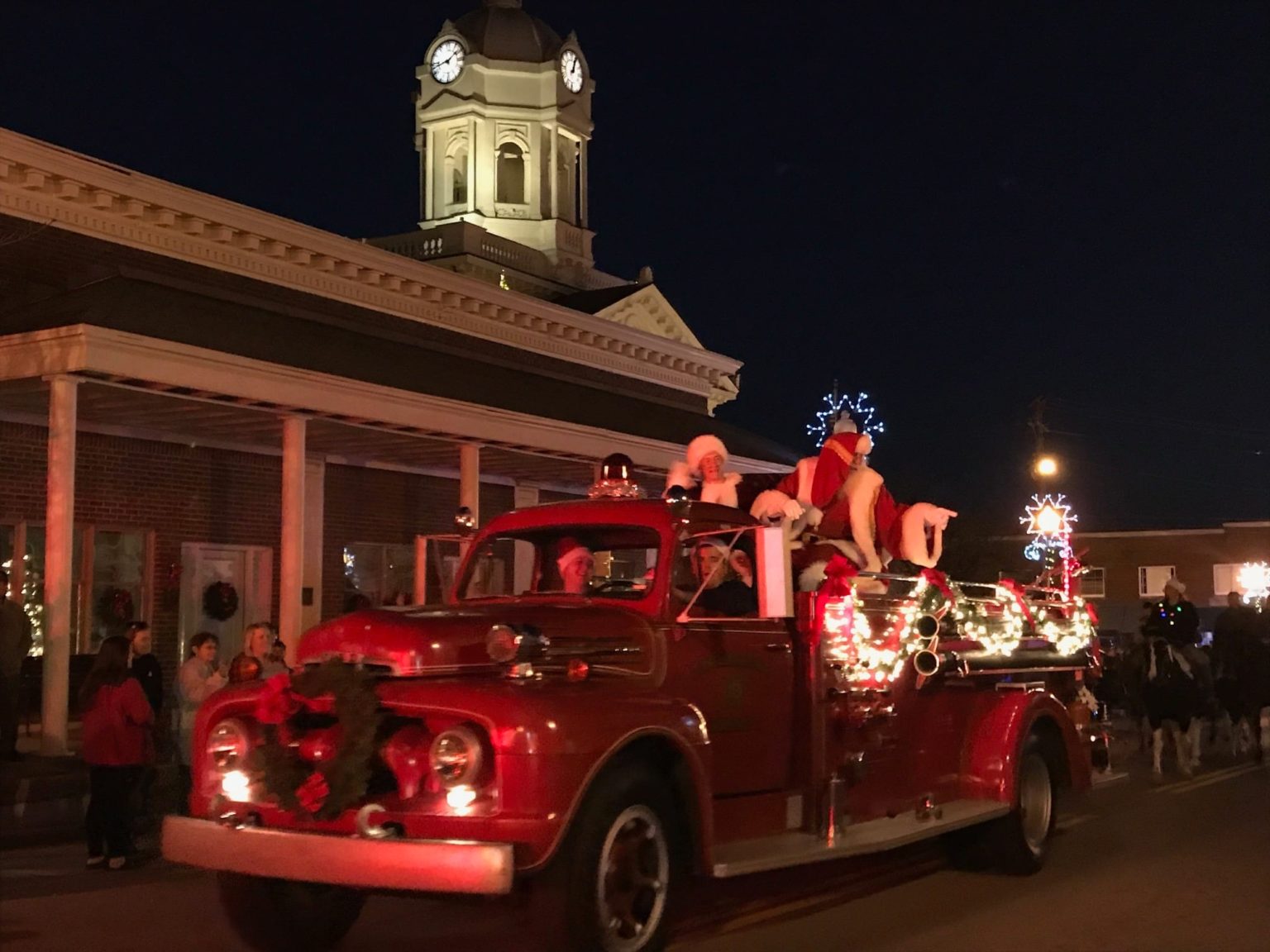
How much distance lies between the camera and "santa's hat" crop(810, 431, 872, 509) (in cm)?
939

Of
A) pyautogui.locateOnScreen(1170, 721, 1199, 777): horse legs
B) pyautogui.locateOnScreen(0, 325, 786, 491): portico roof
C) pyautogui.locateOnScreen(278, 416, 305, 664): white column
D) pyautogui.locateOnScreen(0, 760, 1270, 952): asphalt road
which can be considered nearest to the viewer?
pyautogui.locateOnScreen(0, 760, 1270, 952): asphalt road

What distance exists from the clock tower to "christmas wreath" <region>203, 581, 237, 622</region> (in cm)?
1939

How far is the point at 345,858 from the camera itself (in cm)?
606

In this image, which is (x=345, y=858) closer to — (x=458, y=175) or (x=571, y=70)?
(x=458, y=175)

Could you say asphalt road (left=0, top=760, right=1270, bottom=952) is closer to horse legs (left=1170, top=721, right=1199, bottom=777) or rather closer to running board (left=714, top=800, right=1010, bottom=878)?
running board (left=714, top=800, right=1010, bottom=878)

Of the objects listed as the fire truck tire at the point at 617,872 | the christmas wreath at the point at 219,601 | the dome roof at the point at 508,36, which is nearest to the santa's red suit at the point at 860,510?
the fire truck tire at the point at 617,872

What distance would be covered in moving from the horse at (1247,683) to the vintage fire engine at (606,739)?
9.14 meters

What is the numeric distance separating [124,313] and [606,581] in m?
8.59

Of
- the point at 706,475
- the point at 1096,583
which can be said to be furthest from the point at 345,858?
the point at 1096,583

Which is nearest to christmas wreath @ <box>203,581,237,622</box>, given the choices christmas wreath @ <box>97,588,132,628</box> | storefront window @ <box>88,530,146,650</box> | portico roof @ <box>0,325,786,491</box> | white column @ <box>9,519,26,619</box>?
storefront window @ <box>88,530,146,650</box>

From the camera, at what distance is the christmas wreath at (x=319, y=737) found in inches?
246

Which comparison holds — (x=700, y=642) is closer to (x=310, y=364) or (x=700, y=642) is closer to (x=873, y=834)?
(x=873, y=834)

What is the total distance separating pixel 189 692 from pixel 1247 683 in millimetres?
12175

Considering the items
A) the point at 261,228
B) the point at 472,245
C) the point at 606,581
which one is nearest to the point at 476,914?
the point at 606,581
